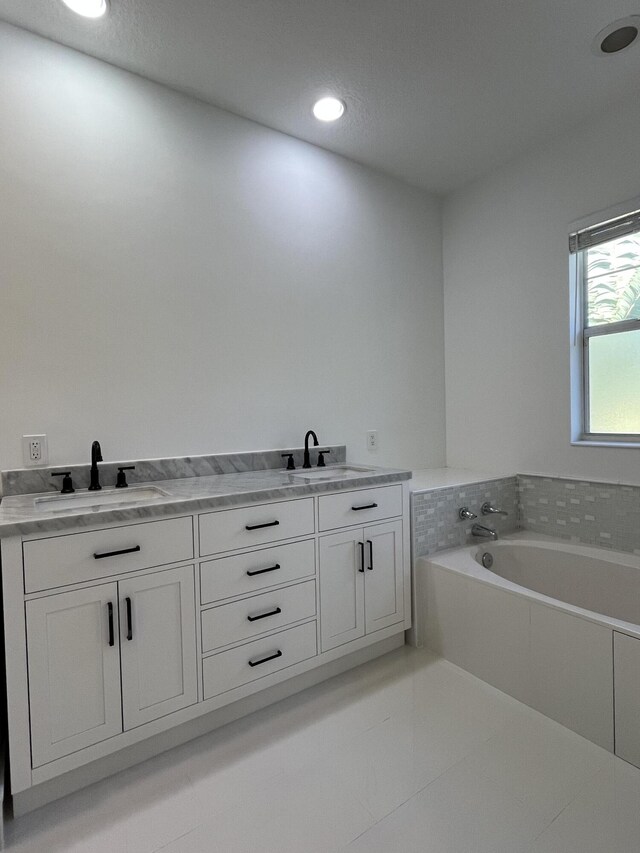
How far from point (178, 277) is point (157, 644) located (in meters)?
1.56

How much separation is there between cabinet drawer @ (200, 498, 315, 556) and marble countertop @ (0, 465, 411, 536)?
0.04m

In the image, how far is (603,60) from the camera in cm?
201

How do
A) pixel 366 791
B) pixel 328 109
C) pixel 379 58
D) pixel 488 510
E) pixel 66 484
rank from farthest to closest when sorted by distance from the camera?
pixel 488 510 < pixel 328 109 < pixel 379 58 < pixel 66 484 < pixel 366 791

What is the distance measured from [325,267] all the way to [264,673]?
209cm

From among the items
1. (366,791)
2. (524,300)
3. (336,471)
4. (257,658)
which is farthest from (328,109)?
(366,791)

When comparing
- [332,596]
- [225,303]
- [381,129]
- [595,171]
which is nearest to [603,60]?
[595,171]

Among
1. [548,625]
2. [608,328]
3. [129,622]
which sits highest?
[608,328]

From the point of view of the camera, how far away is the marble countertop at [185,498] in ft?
4.47

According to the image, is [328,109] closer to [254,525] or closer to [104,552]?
[254,525]

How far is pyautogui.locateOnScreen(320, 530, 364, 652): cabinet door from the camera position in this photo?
196 centimetres

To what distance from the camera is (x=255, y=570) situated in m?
1.76

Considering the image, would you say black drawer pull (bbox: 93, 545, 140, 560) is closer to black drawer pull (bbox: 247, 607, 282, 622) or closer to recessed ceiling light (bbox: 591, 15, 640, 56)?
black drawer pull (bbox: 247, 607, 282, 622)

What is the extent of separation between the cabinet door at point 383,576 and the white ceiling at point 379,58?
2078 mm

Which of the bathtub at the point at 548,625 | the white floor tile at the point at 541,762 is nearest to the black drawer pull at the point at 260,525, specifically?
the bathtub at the point at 548,625
